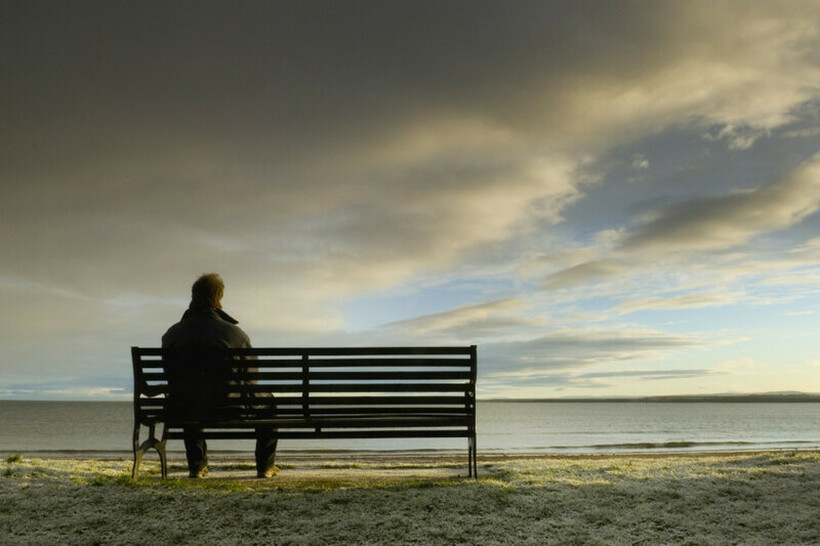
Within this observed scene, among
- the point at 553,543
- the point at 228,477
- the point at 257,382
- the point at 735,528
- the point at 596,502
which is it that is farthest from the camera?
the point at 228,477

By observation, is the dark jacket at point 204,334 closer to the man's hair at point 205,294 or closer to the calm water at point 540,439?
the man's hair at point 205,294

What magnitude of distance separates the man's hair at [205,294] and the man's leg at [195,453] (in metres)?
1.44

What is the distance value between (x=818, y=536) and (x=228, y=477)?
6.06 m

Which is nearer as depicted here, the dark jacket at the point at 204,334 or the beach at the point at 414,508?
the beach at the point at 414,508

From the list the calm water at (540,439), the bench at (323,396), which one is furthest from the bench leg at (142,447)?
the calm water at (540,439)

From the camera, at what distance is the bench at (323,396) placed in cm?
714

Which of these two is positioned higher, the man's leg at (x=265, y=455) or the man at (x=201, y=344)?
the man at (x=201, y=344)

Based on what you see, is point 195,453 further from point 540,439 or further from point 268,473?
point 540,439

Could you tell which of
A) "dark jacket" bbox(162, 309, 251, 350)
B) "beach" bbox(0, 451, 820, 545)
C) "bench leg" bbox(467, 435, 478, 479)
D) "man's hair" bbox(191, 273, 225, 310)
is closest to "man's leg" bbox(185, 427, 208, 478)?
"beach" bbox(0, 451, 820, 545)

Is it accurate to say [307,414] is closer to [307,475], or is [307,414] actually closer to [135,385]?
[307,475]

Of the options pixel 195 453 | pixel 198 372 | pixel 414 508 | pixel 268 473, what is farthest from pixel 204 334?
pixel 414 508

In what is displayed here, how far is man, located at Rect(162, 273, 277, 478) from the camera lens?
7188mm

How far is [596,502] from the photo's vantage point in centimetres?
648

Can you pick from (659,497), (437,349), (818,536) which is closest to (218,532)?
(437,349)
